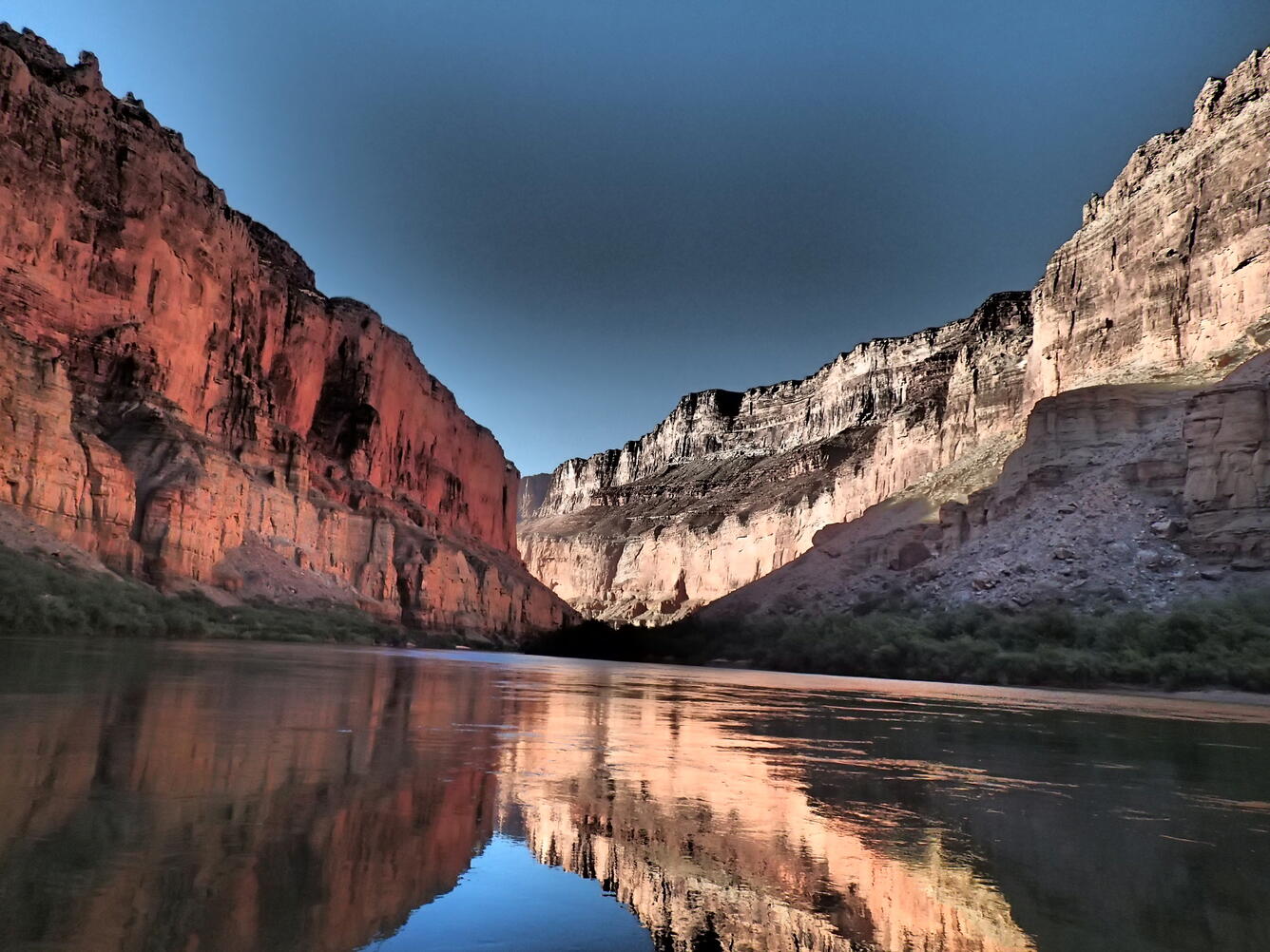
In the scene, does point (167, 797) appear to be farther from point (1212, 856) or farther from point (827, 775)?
point (1212, 856)

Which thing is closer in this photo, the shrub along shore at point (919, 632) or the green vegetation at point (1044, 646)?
the shrub along shore at point (919, 632)

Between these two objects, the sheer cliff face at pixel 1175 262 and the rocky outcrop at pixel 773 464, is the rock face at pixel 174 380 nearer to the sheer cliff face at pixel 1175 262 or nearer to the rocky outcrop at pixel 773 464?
the rocky outcrop at pixel 773 464

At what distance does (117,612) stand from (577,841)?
97.5 feet

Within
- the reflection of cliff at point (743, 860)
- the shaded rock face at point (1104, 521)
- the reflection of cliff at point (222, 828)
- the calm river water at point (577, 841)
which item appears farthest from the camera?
the shaded rock face at point (1104, 521)

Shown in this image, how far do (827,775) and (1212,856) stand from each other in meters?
2.36

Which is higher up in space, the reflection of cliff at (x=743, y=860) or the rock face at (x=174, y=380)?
the rock face at (x=174, y=380)

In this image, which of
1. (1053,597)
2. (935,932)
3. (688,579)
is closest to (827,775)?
(935,932)

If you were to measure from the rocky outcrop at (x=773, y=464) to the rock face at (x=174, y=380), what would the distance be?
40.2 m

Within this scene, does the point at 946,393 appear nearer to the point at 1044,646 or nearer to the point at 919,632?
the point at 919,632

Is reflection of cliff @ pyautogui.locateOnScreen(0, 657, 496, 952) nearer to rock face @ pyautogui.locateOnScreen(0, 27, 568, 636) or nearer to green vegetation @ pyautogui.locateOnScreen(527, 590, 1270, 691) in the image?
green vegetation @ pyautogui.locateOnScreen(527, 590, 1270, 691)

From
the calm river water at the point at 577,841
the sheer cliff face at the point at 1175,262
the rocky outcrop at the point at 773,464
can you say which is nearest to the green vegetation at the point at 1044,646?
the sheer cliff face at the point at 1175,262

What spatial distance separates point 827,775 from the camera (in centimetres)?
566

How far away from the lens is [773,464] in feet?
383

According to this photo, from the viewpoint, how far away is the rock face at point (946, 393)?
50.8 metres
